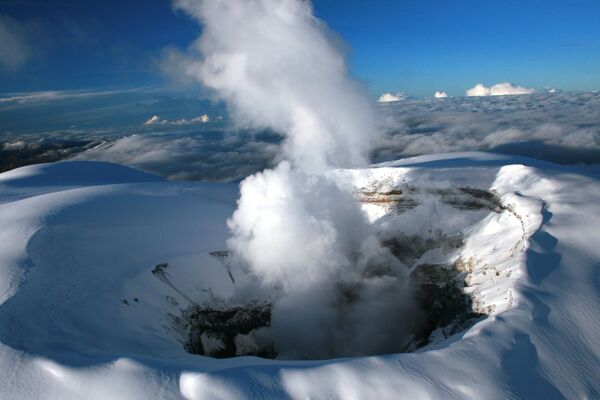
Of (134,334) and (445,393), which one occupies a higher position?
(445,393)

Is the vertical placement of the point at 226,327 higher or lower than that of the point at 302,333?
higher

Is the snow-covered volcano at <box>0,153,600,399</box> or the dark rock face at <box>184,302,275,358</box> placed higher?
the snow-covered volcano at <box>0,153,600,399</box>

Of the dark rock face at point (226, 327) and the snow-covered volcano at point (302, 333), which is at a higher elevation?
the snow-covered volcano at point (302, 333)

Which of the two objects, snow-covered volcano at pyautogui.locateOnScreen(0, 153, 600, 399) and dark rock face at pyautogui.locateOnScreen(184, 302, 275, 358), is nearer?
snow-covered volcano at pyautogui.locateOnScreen(0, 153, 600, 399)

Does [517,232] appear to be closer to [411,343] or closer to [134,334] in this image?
[411,343]

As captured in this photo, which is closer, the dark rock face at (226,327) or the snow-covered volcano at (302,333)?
the snow-covered volcano at (302,333)

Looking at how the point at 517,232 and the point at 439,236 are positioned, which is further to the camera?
the point at 439,236

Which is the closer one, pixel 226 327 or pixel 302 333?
pixel 226 327

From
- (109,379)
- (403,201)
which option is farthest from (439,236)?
(109,379)
